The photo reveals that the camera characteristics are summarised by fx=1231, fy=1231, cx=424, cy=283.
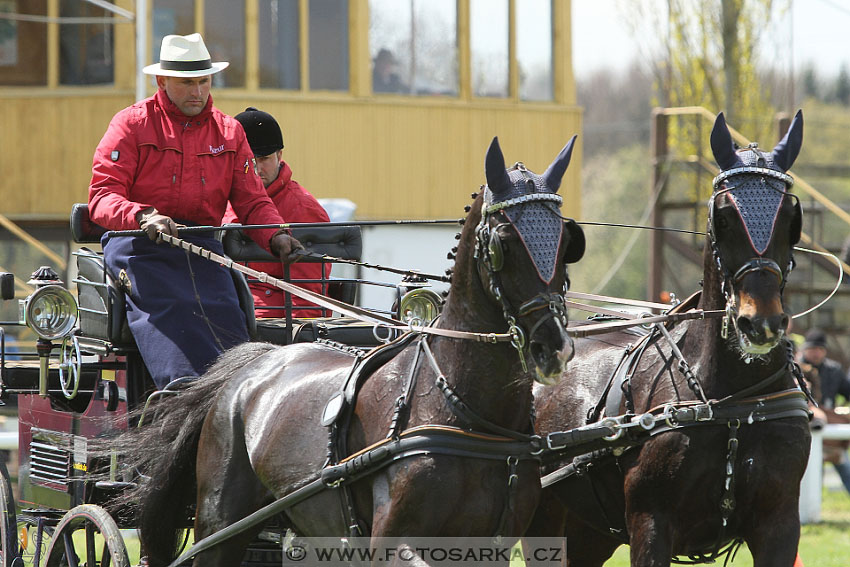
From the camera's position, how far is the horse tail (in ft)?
16.1

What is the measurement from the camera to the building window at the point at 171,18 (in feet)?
48.3

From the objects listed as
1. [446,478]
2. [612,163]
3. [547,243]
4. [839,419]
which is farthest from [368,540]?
[612,163]

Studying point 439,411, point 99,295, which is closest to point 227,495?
point 439,411

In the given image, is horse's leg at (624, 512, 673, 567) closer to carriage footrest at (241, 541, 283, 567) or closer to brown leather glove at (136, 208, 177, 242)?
carriage footrest at (241, 541, 283, 567)

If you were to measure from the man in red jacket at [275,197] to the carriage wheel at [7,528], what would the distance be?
5.26 feet

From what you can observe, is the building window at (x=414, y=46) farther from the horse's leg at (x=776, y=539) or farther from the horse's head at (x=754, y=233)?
the horse's leg at (x=776, y=539)

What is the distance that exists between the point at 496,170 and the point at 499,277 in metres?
0.33

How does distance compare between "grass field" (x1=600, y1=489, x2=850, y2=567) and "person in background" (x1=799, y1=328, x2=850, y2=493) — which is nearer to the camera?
"grass field" (x1=600, y1=489, x2=850, y2=567)

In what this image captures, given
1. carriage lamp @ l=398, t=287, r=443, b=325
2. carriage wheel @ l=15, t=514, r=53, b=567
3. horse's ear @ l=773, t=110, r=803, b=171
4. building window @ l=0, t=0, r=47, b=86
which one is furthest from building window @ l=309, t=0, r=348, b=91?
horse's ear @ l=773, t=110, r=803, b=171

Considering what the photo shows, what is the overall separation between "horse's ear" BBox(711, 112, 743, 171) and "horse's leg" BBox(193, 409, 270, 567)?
6.71ft

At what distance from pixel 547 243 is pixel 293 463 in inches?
50.3

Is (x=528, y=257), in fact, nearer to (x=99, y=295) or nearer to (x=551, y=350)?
(x=551, y=350)

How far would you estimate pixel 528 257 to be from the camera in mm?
3764

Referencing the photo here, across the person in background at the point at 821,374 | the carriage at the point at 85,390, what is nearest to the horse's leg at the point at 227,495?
the carriage at the point at 85,390
